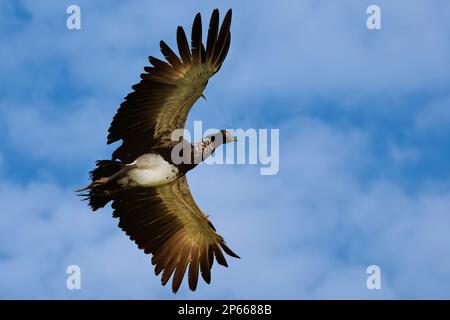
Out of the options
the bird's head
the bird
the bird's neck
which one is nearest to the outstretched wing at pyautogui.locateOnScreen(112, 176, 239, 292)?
the bird

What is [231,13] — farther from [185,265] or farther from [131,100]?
[185,265]

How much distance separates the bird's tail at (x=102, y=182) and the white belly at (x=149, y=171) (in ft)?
0.46

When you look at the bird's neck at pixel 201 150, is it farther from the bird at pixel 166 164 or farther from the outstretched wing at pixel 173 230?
the outstretched wing at pixel 173 230

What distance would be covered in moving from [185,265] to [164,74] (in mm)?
2948

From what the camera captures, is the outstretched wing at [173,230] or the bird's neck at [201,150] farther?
the outstretched wing at [173,230]

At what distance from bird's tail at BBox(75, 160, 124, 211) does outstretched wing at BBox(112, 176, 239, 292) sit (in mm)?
562

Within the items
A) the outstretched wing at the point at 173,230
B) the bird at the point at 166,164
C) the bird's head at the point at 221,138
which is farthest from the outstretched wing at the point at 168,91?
the outstretched wing at the point at 173,230

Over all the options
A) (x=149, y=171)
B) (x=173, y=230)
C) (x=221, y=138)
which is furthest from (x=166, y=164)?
(x=173, y=230)

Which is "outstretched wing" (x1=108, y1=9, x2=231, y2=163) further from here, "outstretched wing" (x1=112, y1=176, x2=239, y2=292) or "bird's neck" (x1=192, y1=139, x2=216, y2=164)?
"outstretched wing" (x1=112, y1=176, x2=239, y2=292)

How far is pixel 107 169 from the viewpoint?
45.3ft

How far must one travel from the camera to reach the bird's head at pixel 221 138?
14.2 m

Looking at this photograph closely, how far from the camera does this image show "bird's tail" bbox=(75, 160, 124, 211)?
13773mm
